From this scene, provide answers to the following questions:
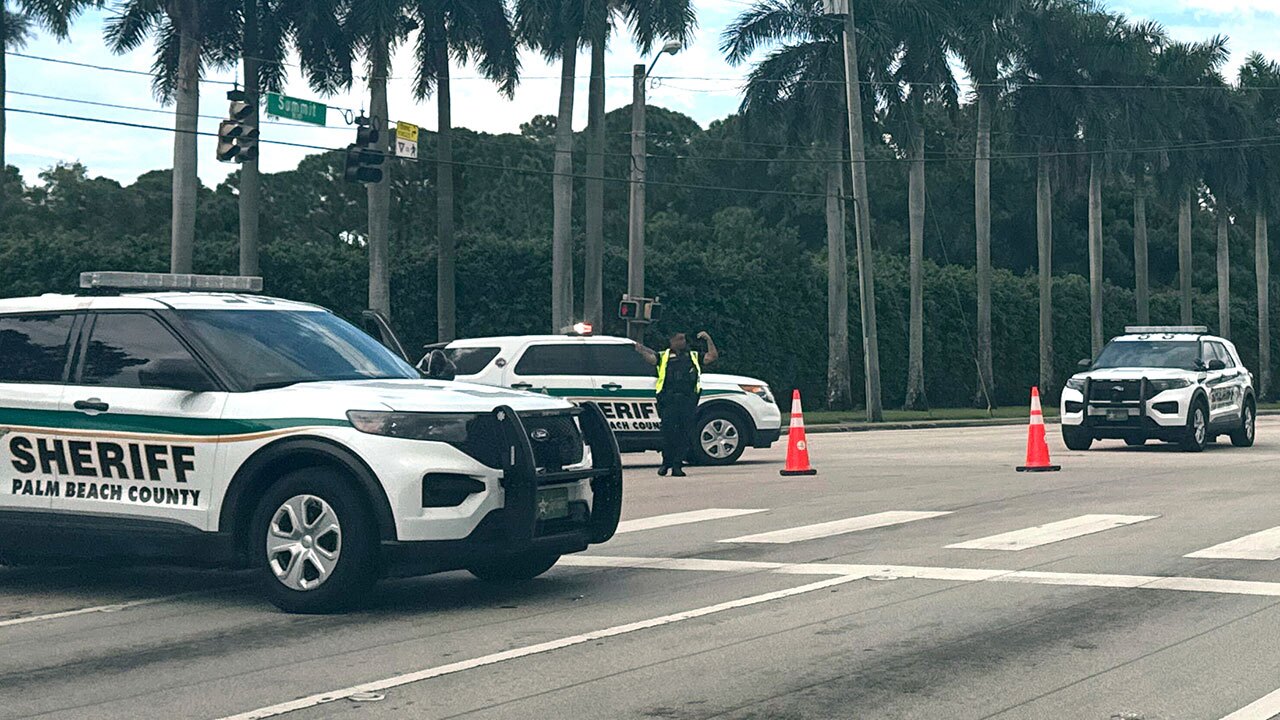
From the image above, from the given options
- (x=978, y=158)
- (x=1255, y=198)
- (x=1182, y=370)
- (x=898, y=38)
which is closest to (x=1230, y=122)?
(x=1255, y=198)

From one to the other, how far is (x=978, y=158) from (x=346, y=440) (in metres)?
47.2

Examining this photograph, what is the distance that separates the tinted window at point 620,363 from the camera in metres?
22.7

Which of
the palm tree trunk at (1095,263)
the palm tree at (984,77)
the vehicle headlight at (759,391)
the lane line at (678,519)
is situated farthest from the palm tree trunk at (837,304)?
the lane line at (678,519)

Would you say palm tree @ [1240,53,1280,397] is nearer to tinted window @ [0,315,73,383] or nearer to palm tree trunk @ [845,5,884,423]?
palm tree trunk @ [845,5,884,423]

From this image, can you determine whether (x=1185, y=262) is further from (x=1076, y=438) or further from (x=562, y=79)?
(x=1076, y=438)

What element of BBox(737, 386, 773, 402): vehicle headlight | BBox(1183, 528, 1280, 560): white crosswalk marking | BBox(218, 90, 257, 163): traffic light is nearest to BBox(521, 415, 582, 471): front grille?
BBox(1183, 528, 1280, 560): white crosswalk marking

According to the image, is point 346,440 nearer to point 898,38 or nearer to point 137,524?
point 137,524

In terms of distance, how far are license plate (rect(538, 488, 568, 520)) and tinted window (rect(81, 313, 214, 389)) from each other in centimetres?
206

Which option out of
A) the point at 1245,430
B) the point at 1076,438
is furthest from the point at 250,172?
the point at 1245,430

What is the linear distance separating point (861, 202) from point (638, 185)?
7.03m

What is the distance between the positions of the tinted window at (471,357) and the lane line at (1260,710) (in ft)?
52.9

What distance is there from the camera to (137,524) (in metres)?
9.59

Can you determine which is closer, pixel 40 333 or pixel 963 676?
pixel 963 676

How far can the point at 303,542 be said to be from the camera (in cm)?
913
